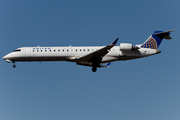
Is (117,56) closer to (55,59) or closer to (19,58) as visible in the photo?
(55,59)

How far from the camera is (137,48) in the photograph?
3528cm

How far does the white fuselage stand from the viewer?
35.7 metres

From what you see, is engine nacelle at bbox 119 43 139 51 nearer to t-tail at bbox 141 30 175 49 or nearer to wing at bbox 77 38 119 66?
t-tail at bbox 141 30 175 49

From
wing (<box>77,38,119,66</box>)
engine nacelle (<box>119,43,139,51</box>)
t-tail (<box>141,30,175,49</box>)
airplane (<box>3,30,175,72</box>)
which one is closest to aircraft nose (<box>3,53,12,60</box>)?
airplane (<box>3,30,175,72</box>)

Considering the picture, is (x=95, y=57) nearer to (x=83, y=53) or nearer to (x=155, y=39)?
(x=83, y=53)

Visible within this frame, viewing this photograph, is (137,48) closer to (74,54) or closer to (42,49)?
(74,54)

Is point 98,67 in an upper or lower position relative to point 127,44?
lower

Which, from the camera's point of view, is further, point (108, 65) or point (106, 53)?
point (108, 65)

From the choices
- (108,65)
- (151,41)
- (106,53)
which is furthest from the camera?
(108,65)

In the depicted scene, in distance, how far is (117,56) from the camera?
35.7 metres

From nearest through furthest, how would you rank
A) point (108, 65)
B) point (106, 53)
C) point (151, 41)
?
point (106, 53), point (151, 41), point (108, 65)

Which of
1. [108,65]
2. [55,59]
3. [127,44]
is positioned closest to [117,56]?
[127,44]

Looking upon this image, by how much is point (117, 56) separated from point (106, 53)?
73.5 inches

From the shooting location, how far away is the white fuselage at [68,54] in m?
35.7
